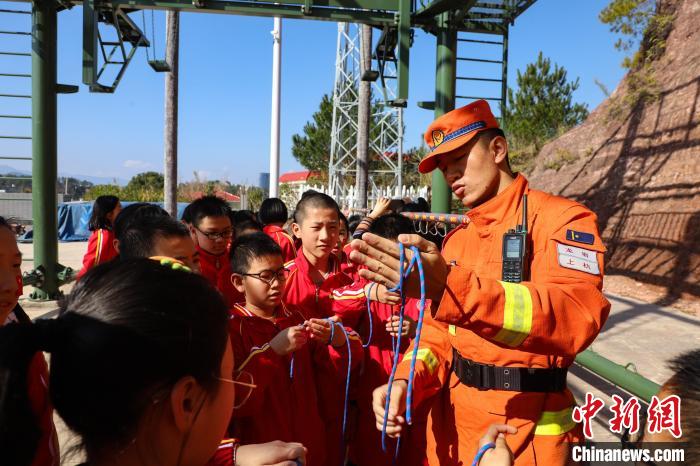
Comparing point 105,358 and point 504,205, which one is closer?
point 105,358

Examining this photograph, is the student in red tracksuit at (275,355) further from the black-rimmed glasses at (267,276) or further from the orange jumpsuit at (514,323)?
the orange jumpsuit at (514,323)

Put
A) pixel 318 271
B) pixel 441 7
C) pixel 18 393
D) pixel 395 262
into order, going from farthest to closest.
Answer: pixel 441 7, pixel 318 271, pixel 395 262, pixel 18 393

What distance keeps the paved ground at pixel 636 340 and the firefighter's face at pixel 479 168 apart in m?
2.67

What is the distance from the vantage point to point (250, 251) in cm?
267

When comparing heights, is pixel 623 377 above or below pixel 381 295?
below

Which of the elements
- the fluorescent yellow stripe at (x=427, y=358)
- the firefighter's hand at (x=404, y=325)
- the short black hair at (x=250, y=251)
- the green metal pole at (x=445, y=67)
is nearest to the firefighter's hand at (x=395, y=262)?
the fluorescent yellow stripe at (x=427, y=358)

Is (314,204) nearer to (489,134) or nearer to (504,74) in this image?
(489,134)

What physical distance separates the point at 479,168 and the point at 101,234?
4.09 m

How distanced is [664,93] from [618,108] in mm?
1569

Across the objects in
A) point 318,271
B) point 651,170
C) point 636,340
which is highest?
point 651,170

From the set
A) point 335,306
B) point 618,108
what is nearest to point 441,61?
point 335,306

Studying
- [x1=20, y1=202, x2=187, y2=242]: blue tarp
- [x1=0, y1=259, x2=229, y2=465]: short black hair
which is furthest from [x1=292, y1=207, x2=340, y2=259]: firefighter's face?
[x1=20, y1=202, x2=187, y2=242]: blue tarp

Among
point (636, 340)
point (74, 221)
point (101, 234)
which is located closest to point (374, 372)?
point (101, 234)

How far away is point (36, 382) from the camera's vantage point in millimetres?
1521
